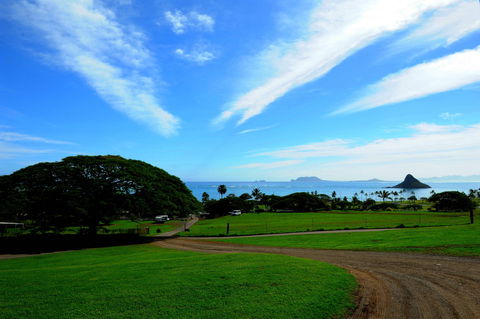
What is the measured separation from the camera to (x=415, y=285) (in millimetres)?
11055

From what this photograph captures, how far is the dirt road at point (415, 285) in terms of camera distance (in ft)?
28.0

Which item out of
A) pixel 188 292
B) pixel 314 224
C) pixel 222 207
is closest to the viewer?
pixel 188 292

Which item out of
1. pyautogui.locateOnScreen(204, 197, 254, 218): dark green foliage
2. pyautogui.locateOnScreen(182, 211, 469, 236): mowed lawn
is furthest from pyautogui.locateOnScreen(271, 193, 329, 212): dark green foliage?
pyautogui.locateOnScreen(182, 211, 469, 236): mowed lawn

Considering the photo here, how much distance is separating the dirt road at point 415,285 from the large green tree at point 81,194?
25.6m

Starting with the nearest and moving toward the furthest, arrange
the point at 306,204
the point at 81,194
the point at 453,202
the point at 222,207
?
the point at 81,194 → the point at 453,202 → the point at 222,207 → the point at 306,204

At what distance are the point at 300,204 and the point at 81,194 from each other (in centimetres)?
8382

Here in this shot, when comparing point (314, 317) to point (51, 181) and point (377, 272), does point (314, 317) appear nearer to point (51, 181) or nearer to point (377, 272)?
point (377, 272)

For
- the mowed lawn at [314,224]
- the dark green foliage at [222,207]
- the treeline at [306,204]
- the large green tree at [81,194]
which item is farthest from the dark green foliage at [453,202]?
the large green tree at [81,194]

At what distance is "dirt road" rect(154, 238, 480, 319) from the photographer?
28.0 ft

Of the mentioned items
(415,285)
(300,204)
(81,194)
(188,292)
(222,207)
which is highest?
(81,194)

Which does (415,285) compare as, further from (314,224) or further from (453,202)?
(453,202)

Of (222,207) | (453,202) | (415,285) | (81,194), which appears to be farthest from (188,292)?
(453,202)

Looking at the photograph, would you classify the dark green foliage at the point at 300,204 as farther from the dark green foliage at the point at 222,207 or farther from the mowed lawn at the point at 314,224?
the mowed lawn at the point at 314,224

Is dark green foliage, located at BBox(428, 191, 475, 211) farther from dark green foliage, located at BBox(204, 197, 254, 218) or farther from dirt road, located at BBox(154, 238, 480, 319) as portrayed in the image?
dirt road, located at BBox(154, 238, 480, 319)
